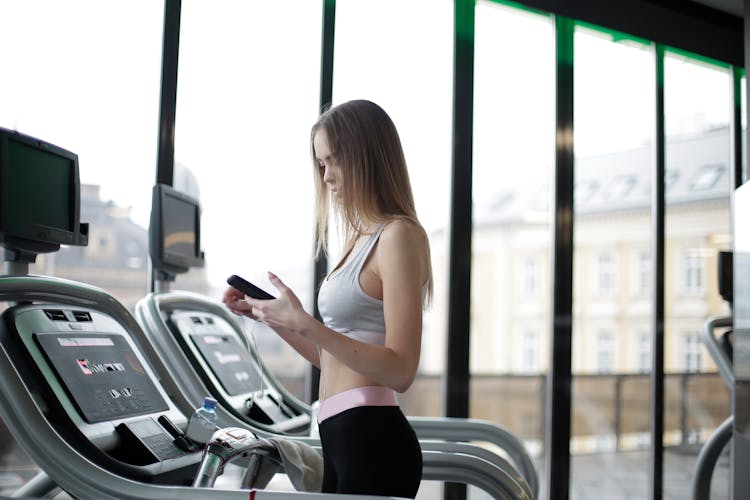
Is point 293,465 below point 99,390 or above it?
below

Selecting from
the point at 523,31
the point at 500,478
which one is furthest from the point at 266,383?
the point at 523,31

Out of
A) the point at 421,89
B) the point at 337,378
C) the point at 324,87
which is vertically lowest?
the point at 337,378

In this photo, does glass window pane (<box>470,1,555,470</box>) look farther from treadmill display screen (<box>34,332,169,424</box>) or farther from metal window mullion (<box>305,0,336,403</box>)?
treadmill display screen (<box>34,332,169,424</box>)

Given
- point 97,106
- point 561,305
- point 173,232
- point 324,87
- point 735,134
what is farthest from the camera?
point 735,134

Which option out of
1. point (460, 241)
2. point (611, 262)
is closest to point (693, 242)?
point (611, 262)

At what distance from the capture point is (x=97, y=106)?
3.06 meters

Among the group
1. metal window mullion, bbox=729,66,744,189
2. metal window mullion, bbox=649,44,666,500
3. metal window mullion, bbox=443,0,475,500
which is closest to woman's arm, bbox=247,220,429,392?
metal window mullion, bbox=443,0,475,500

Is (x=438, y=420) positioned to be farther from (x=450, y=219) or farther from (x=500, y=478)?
(x=450, y=219)

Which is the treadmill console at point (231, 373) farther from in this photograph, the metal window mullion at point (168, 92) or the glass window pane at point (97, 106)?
the metal window mullion at point (168, 92)

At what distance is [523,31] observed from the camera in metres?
4.50

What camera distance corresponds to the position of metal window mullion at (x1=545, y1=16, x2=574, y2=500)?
14.7ft

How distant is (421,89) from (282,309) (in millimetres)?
2750

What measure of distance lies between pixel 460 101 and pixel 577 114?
0.91 meters

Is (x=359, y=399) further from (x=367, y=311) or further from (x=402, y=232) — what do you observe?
(x=402, y=232)
